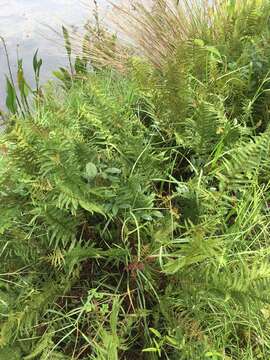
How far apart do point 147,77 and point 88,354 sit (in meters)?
1.16

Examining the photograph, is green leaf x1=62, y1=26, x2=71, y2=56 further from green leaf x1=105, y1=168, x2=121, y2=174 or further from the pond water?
green leaf x1=105, y1=168, x2=121, y2=174

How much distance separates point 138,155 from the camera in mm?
1630

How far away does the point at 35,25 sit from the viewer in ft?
14.4

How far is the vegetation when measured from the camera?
1.37m

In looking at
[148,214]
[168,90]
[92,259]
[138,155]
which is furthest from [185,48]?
[92,259]

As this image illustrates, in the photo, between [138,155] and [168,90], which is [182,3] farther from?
[138,155]

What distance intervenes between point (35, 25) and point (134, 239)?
3.34 meters

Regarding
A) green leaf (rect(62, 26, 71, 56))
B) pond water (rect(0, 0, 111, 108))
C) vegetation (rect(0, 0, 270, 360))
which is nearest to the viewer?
vegetation (rect(0, 0, 270, 360))

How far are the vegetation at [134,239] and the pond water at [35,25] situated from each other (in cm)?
210

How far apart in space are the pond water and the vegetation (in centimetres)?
210

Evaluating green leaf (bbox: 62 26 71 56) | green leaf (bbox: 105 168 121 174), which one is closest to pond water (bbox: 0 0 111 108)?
green leaf (bbox: 62 26 71 56)

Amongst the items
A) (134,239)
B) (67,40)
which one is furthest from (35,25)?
(134,239)

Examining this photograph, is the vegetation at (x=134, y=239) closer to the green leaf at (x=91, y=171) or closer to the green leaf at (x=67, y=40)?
the green leaf at (x=91, y=171)

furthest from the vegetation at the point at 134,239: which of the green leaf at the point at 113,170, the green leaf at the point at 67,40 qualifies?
the green leaf at the point at 67,40
